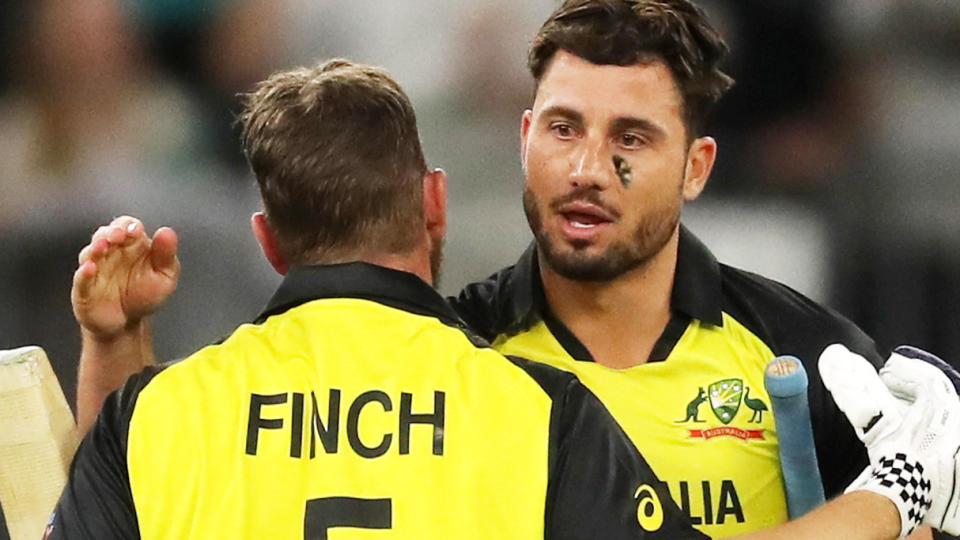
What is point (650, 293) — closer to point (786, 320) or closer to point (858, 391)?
point (786, 320)

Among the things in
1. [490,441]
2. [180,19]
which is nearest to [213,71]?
[180,19]

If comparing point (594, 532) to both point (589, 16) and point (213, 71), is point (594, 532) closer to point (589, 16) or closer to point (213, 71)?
point (589, 16)

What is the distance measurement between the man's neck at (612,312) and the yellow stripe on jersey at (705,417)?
0.16 feet

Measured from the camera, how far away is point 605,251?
7.17ft

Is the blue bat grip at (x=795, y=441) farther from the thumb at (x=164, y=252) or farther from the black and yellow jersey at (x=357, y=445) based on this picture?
the thumb at (x=164, y=252)

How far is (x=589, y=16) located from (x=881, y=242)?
194 cm

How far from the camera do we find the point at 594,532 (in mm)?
1553

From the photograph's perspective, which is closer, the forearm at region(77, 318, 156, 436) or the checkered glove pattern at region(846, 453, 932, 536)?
the checkered glove pattern at region(846, 453, 932, 536)

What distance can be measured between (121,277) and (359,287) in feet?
1.57

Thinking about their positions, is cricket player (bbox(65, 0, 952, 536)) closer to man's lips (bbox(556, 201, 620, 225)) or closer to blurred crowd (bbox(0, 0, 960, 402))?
man's lips (bbox(556, 201, 620, 225))

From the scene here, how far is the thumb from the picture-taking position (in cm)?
194

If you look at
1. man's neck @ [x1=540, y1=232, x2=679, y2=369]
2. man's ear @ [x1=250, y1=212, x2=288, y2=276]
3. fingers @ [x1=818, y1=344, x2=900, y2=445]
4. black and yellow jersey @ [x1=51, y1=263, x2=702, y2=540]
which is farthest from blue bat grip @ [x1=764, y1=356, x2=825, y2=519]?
man's ear @ [x1=250, y1=212, x2=288, y2=276]

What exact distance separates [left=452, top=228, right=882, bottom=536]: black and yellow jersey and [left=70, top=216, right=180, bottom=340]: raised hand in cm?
50

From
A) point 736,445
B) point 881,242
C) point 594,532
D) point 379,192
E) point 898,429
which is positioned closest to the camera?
point 594,532
